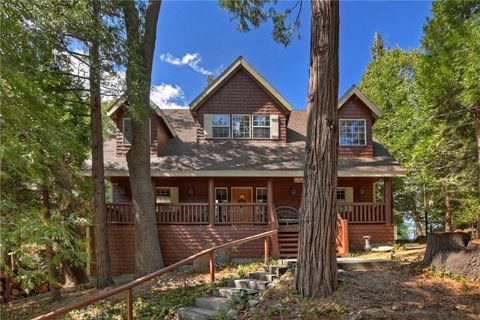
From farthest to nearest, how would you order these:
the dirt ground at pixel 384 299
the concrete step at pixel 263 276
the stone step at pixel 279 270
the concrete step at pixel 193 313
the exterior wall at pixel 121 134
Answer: the exterior wall at pixel 121 134 < the stone step at pixel 279 270 < the concrete step at pixel 263 276 < the concrete step at pixel 193 313 < the dirt ground at pixel 384 299

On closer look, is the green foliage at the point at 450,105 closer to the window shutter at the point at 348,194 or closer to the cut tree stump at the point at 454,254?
the window shutter at the point at 348,194

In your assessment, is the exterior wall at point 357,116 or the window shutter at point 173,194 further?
the exterior wall at point 357,116

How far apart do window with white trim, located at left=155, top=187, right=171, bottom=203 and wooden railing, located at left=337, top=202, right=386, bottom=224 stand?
6.55 metres

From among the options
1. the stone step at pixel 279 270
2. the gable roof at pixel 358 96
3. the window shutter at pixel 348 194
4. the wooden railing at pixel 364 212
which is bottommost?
the stone step at pixel 279 270

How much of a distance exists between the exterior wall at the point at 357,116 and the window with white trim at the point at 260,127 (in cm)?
289

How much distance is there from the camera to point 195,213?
1293cm

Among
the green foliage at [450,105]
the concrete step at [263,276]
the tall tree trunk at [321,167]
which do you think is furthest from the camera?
the green foliage at [450,105]

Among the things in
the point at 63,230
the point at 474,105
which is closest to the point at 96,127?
the point at 63,230

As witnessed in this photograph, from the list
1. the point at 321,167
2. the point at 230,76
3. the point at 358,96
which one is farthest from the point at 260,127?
the point at 321,167

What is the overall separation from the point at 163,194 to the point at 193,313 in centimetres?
834

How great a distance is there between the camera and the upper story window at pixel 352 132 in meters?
14.4

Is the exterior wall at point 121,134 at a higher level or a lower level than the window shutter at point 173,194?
higher

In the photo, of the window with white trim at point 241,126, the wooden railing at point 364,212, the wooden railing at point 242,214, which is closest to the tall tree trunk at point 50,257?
the wooden railing at point 242,214

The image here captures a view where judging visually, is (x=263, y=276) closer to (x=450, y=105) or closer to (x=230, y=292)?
(x=230, y=292)
